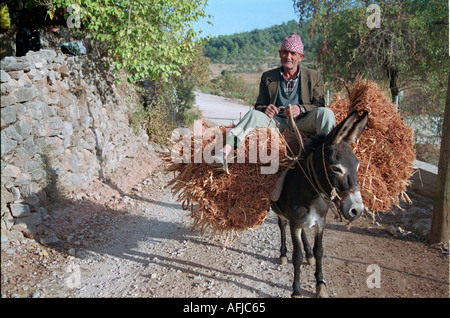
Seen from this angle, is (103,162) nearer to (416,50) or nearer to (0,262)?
(0,262)

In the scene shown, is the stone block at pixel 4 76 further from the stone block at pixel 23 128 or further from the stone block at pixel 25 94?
the stone block at pixel 23 128

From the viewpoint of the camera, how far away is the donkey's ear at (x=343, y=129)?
3176mm

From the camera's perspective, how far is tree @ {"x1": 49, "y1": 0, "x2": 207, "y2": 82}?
6.64 meters

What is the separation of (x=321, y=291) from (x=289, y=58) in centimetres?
283

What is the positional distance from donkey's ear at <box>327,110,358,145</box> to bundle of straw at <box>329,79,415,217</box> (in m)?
0.73

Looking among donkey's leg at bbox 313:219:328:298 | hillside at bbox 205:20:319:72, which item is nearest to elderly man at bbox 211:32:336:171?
donkey's leg at bbox 313:219:328:298

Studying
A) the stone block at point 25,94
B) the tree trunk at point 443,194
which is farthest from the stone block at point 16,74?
the tree trunk at point 443,194

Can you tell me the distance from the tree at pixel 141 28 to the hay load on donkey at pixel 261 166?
3798mm

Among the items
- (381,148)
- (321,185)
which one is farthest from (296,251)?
(381,148)

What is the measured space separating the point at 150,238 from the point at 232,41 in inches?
3525

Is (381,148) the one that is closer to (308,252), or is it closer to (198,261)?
(308,252)

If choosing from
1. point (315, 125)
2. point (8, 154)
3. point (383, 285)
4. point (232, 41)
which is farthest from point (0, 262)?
point (232, 41)

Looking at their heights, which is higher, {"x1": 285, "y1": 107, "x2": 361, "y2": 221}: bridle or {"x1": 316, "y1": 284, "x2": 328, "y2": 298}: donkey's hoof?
{"x1": 285, "y1": 107, "x2": 361, "y2": 221}: bridle

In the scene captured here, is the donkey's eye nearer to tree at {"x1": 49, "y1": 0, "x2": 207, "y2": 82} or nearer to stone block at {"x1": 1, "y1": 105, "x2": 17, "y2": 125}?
stone block at {"x1": 1, "y1": 105, "x2": 17, "y2": 125}
